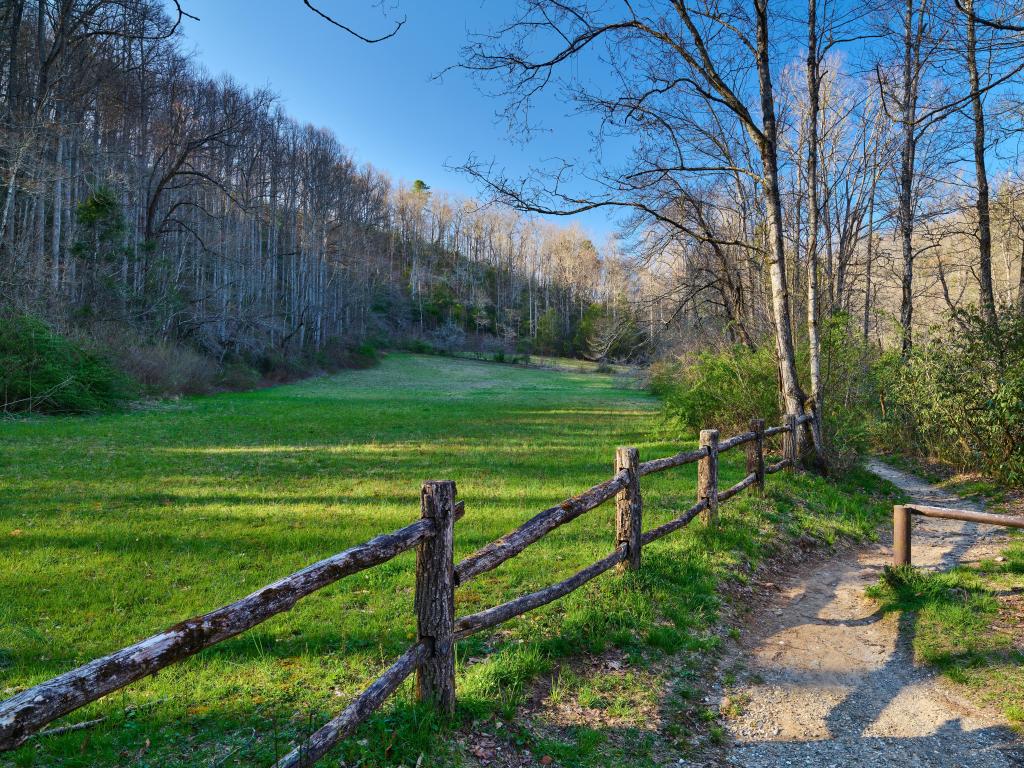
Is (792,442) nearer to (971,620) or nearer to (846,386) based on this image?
(846,386)

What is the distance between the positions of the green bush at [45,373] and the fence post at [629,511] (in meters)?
18.6

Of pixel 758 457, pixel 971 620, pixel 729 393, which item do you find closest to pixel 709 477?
pixel 758 457

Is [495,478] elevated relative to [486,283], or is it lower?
lower

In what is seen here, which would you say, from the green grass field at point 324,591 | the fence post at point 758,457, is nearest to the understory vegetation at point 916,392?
the green grass field at point 324,591

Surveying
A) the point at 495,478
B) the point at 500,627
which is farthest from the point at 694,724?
the point at 495,478

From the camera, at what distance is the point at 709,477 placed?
24.9 ft

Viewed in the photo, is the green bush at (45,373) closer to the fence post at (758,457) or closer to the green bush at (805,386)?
the green bush at (805,386)

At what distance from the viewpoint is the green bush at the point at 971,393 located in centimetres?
1014

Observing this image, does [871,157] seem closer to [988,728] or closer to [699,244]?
[699,244]

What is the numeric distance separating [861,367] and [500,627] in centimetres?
1134

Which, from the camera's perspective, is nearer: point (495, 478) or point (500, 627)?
point (500, 627)

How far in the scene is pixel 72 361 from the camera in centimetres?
1889

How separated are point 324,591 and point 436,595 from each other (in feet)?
9.83

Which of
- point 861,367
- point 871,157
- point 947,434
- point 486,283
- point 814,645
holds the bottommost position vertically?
point 814,645
